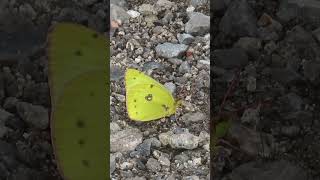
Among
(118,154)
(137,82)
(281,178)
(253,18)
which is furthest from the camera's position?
(253,18)

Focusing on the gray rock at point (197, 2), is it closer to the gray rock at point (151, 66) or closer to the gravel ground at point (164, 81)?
the gravel ground at point (164, 81)

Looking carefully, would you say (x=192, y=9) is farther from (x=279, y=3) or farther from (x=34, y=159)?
(x=34, y=159)

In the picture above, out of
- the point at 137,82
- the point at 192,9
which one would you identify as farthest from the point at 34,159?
the point at 192,9

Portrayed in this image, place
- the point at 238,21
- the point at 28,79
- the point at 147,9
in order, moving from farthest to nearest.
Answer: the point at 147,9, the point at 238,21, the point at 28,79

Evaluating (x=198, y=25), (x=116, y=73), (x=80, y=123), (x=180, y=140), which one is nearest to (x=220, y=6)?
(x=198, y=25)

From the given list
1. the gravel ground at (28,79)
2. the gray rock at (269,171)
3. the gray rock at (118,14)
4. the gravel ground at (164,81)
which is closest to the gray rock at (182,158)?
the gravel ground at (164,81)

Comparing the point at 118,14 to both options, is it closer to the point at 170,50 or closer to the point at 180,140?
the point at 170,50

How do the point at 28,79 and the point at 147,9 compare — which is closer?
the point at 28,79
